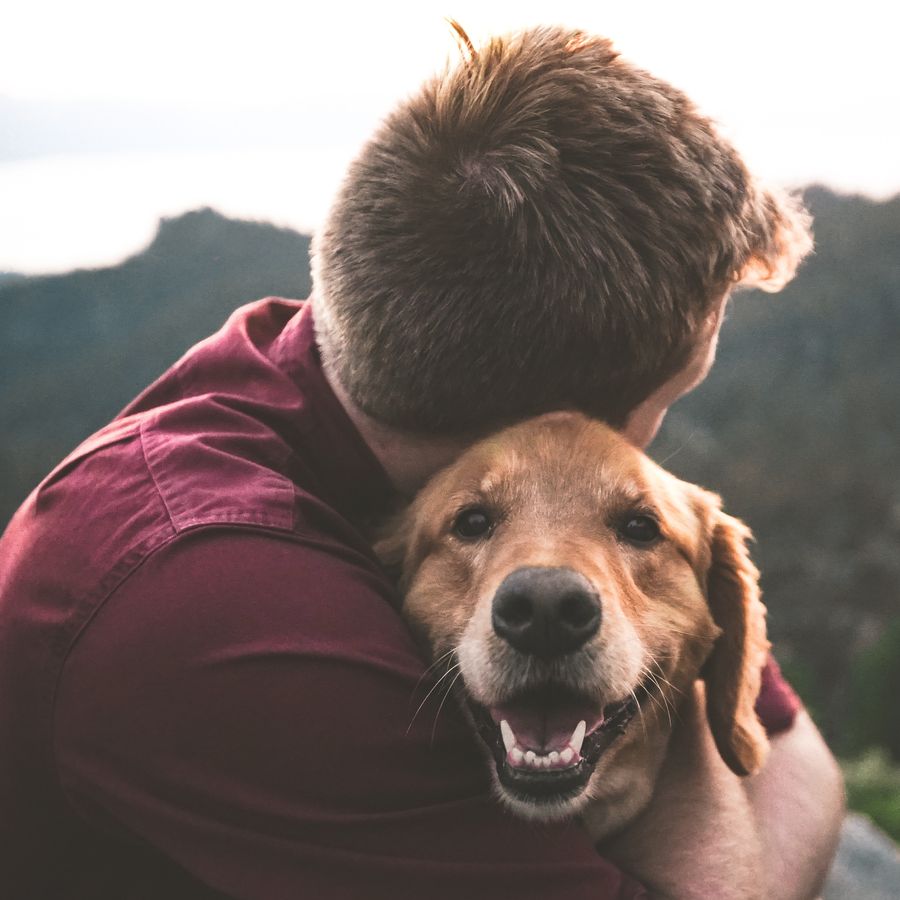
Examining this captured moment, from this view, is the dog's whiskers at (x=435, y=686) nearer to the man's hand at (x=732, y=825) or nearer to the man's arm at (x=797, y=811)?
the man's hand at (x=732, y=825)

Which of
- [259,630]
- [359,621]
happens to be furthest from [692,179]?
[259,630]

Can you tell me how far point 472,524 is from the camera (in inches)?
108

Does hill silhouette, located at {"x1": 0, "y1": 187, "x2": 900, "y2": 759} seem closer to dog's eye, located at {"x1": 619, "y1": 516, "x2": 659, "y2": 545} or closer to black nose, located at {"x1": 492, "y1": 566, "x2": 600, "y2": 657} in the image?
dog's eye, located at {"x1": 619, "y1": 516, "x2": 659, "y2": 545}

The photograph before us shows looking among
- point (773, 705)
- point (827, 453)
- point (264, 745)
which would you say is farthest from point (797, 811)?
point (827, 453)

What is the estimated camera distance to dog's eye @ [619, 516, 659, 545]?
2740mm

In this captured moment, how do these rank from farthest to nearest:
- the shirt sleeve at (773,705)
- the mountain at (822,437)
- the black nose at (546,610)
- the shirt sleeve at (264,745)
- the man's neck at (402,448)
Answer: the mountain at (822,437)
the shirt sleeve at (773,705)
the man's neck at (402,448)
the black nose at (546,610)
the shirt sleeve at (264,745)

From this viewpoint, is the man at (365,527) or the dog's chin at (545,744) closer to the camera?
the man at (365,527)

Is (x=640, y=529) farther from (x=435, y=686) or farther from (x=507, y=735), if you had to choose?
(x=435, y=686)

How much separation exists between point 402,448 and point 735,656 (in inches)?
45.0

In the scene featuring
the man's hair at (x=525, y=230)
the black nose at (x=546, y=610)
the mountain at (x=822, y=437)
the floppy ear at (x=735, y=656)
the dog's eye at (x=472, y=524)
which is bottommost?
the mountain at (x=822, y=437)

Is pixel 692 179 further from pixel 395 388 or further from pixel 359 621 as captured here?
pixel 359 621

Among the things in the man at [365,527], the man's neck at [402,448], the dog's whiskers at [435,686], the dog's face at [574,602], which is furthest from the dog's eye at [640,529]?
Answer: the dog's whiskers at [435,686]

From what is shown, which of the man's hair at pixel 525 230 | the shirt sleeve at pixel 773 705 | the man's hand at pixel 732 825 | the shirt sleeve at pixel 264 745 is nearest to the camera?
the shirt sleeve at pixel 264 745

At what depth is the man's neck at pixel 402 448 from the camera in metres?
2.71
